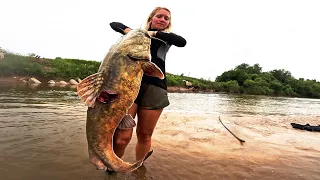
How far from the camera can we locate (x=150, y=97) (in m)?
3.31

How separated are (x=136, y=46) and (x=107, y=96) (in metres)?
0.60

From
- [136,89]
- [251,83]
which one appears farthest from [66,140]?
Answer: [251,83]

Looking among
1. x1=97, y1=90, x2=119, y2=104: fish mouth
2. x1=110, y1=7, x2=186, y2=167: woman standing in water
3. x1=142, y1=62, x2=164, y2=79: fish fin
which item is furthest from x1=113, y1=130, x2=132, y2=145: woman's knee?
x1=142, y1=62, x2=164, y2=79: fish fin

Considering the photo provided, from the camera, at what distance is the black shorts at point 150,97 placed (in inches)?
130

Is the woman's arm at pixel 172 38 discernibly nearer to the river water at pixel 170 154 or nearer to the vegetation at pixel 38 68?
the river water at pixel 170 154

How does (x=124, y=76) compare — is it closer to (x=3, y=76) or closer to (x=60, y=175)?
(x=60, y=175)

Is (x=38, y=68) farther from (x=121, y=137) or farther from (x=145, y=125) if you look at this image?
(x=121, y=137)

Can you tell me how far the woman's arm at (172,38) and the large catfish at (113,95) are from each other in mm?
472

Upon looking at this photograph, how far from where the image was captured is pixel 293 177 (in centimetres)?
380

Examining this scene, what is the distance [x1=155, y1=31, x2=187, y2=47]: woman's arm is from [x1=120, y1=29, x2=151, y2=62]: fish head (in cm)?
33

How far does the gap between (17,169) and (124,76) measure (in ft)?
6.90

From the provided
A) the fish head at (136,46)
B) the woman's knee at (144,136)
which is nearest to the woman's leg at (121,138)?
the woman's knee at (144,136)

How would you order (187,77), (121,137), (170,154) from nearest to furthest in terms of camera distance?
(121,137) → (170,154) → (187,77)

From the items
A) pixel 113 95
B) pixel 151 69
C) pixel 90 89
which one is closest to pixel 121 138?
pixel 113 95
